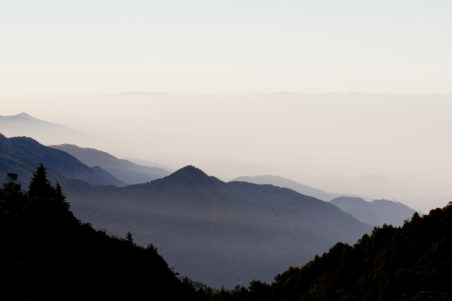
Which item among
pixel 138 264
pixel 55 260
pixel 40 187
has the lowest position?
pixel 138 264

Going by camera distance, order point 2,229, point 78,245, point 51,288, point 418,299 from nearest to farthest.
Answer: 1. point 418,299
2. point 51,288
3. point 2,229
4. point 78,245

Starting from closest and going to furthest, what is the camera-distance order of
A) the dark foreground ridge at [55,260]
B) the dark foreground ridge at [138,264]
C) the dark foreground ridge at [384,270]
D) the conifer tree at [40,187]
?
the dark foreground ridge at [55,260] → the dark foreground ridge at [138,264] → the dark foreground ridge at [384,270] → the conifer tree at [40,187]

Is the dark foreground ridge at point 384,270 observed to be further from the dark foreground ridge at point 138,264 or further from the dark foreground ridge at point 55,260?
the dark foreground ridge at point 55,260

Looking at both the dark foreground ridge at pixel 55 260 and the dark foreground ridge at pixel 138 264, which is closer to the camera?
the dark foreground ridge at pixel 55 260

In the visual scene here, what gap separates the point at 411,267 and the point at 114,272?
35561 mm

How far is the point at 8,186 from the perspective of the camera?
83812 mm

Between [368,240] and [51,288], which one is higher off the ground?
[368,240]

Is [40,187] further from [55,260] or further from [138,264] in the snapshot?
[55,260]

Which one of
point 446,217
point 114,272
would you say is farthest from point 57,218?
point 446,217

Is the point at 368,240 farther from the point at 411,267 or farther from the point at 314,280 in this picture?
the point at 411,267

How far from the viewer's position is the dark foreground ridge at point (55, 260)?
61844 millimetres

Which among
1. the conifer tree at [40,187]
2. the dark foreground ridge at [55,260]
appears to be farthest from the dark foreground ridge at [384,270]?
the conifer tree at [40,187]

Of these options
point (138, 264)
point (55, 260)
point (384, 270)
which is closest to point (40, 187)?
point (138, 264)

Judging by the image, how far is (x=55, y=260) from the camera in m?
67.6
